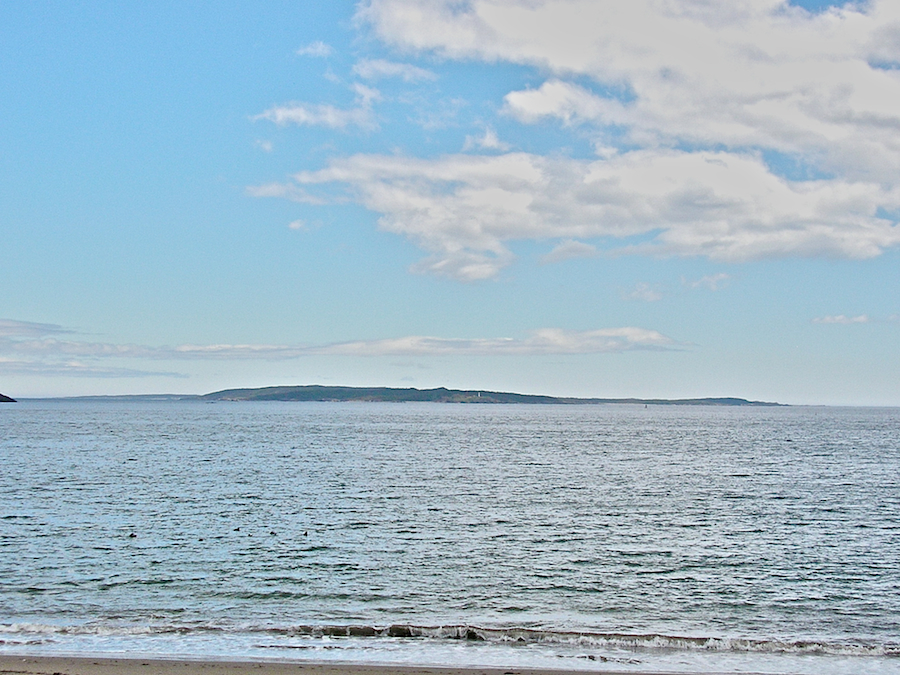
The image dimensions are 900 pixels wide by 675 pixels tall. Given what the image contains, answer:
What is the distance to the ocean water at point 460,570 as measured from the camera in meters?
17.9

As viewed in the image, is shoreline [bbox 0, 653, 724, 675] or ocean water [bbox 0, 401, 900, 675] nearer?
shoreline [bbox 0, 653, 724, 675]

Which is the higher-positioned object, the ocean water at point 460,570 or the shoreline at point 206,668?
the shoreline at point 206,668

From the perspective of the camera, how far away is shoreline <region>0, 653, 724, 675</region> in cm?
1505

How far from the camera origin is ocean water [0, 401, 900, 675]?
1788cm

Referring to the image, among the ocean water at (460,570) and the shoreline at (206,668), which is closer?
the shoreline at (206,668)

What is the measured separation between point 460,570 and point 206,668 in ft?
39.8

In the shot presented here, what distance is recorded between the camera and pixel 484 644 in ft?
58.6

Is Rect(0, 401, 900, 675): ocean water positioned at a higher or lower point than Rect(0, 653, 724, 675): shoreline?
lower

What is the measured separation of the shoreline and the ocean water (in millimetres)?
660

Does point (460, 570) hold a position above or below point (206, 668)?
below

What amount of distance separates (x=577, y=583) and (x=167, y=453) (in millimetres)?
65826

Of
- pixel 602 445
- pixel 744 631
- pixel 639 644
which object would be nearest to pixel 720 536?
pixel 744 631

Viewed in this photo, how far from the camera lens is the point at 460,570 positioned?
86.0 ft

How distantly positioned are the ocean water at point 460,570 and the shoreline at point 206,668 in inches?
26.0
